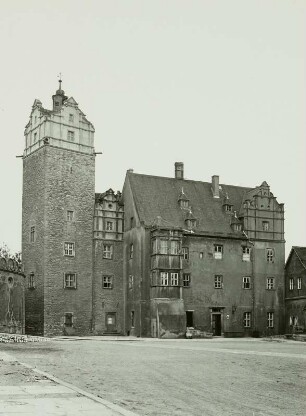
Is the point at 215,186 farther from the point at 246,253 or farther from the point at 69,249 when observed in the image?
the point at 69,249

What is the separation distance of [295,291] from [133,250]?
1553 centimetres

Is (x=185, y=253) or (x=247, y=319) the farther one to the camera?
(x=247, y=319)

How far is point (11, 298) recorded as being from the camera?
2135 inches

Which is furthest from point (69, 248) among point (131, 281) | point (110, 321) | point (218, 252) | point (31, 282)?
point (218, 252)

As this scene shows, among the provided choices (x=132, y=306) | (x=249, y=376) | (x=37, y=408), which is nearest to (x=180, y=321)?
(x=132, y=306)

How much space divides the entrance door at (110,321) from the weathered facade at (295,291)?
16.0 m

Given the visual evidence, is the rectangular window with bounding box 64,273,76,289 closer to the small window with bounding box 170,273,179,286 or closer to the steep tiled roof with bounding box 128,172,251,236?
the steep tiled roof with bounding box 128,172,251,236

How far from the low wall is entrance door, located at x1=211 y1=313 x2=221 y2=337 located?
1661cm

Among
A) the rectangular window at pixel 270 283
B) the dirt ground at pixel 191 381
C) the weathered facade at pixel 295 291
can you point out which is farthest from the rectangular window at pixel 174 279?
the dirt ground at pixel 191 381

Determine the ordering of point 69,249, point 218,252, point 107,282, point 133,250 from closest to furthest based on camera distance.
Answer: point 69,249 → point 133,250 → point 107,282 → point 218,252

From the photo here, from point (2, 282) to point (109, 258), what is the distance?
35.4 feet

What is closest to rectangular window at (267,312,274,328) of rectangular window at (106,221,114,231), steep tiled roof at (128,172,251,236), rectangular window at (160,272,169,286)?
steep tiled roof at (128,172,251,236)

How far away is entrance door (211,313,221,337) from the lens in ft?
197

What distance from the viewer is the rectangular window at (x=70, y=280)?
2269 inches
